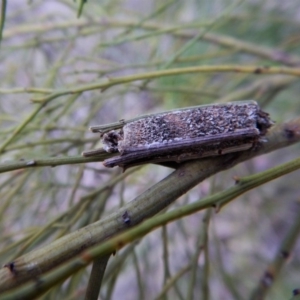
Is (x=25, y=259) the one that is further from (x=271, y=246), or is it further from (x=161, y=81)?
(x=271, y=246)

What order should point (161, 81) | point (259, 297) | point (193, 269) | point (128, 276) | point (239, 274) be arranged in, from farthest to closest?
point (128, 276) < point (239, 274) < point (161, 81) < point (259, 297) < point (193, 269)

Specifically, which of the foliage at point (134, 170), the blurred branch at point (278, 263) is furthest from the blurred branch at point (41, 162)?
the blurred branch at point (278, 263)

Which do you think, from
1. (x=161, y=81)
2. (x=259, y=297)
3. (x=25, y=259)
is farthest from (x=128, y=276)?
(x=25, y=259)

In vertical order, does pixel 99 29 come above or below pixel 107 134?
above

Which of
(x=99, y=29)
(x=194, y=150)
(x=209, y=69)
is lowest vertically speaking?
(x=194, y=150)

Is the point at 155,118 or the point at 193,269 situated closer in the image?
the point at 155,118

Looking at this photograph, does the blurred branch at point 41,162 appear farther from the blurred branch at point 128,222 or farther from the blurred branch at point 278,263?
the blurred branch at point 278,263

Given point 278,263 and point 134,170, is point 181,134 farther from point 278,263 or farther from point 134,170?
point 278,263

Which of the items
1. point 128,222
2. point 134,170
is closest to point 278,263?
point 134,170

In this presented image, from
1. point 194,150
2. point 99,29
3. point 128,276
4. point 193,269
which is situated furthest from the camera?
point 128,276
